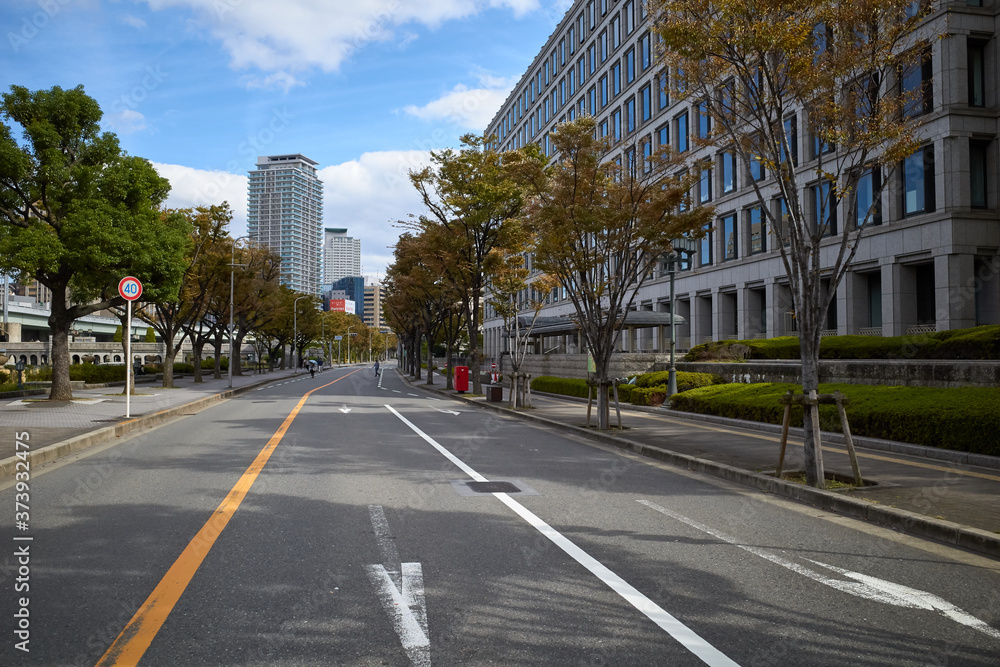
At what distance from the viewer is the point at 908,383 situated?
14.9 m

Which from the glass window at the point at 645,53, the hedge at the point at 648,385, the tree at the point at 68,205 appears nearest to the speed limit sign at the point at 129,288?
the tree at the point at 68,205

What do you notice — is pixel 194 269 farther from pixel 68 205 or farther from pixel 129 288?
pixel 129 288

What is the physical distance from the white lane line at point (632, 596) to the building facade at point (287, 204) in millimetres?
132505

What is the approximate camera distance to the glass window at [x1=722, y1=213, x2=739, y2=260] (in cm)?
3750

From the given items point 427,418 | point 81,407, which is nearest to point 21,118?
point 81,407

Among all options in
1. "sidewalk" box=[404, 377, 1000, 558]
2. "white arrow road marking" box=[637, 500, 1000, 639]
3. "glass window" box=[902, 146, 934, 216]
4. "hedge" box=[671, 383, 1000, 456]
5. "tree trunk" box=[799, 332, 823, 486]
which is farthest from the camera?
"glass window" box=[902, 146, 934, 216]

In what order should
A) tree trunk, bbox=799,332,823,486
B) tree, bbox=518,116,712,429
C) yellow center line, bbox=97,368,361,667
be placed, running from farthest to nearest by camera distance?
tree, bbox=518,116,712,429
tree trunk, bbox=799,332,823,486
yellow center line, bbox=97,368,361,667

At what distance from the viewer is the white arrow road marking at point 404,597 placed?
3686mm

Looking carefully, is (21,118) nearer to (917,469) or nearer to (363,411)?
(363,411)

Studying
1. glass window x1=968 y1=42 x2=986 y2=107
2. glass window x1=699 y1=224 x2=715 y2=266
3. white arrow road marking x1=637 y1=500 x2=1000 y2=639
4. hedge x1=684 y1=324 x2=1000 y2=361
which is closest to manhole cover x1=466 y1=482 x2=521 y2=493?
white arrow road marking x1=637 y1=500 x2=1000 y2=639

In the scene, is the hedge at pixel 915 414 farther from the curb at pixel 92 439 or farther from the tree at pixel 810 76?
the curb at pixel 92 439

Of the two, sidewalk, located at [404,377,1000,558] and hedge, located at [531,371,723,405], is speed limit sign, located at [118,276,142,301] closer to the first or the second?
sidewalk, located at [404,377,1000,558]

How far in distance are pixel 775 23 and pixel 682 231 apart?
5.98m

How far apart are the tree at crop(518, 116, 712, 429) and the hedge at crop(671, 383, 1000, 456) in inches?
162
